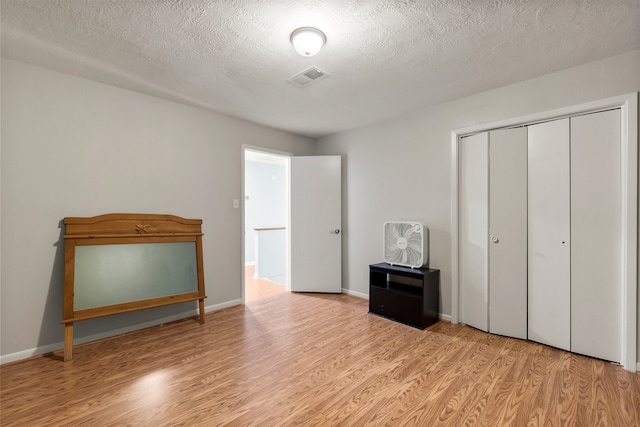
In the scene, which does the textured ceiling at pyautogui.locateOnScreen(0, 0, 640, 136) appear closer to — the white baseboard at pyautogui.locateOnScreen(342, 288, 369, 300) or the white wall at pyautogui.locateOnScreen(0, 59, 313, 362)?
the white wall at pyautogui.locateOnScreen(0, 59, 313, 362)

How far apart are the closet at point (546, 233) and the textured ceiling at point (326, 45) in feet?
2.00

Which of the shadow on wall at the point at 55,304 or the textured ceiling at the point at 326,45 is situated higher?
the textured ceiling at the point at 326,45

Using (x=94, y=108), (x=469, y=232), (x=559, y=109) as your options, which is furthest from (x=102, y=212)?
(x=559, y=109)

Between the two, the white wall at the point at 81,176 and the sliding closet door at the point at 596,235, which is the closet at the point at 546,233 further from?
the white wall at the point at 81,176

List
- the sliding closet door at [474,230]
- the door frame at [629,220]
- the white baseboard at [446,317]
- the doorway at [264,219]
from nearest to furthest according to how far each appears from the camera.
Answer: the door frame at [629,220] → the sliding closet door at [474,230] → the white baseboard at [446,317] → the doorway at [264,219]

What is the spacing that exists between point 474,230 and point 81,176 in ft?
12.2

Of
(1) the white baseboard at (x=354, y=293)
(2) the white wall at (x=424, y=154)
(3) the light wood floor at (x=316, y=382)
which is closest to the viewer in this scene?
(3) the light wood floor at (x=316, y=382)

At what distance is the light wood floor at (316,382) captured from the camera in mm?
1632

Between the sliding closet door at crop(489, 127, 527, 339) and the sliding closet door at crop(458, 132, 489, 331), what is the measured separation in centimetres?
5

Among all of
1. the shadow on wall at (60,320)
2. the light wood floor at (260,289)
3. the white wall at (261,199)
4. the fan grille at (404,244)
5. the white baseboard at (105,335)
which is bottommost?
the light wood floor at (260,289)

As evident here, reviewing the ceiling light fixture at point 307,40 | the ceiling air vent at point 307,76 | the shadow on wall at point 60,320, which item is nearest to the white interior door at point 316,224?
the ceiling air vent at point 307,76

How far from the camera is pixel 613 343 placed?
7.18ft

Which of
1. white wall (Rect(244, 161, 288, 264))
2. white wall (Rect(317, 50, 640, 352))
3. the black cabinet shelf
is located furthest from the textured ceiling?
white wall (Rect(244, 161, 288, 264))

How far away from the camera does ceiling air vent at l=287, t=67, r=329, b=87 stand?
2.42 metres
